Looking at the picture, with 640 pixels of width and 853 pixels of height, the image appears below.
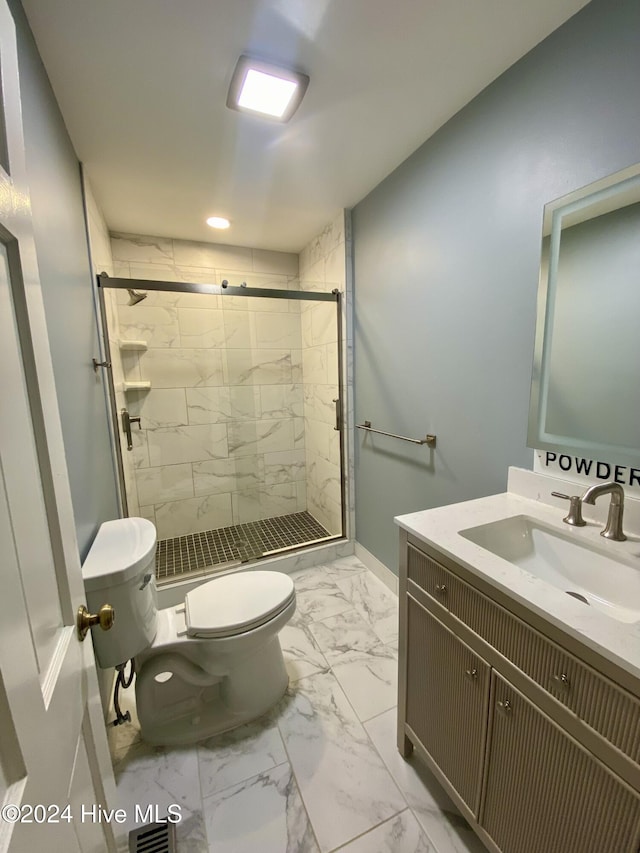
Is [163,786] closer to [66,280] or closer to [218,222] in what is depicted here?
[66,280]

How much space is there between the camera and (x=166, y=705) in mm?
1396

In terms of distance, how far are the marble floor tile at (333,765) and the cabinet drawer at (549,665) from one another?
736mm

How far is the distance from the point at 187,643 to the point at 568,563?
1326 mm

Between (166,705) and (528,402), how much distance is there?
1.81m

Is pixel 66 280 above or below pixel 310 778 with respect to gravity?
above

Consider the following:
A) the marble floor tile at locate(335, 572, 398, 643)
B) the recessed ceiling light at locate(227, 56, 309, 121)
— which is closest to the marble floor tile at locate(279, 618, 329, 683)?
the marble floor tile at locate(335, 572, 398, 643)

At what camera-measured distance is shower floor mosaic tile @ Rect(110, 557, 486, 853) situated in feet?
3.48

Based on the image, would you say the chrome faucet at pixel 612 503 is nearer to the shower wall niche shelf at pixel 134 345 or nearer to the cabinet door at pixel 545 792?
the cabinet door at pixel 545 792

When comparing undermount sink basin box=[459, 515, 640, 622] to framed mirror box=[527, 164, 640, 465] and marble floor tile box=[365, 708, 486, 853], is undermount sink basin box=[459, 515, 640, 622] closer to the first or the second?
framed mirror box=[527, 164, 640, 465]

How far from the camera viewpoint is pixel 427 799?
1.15 m

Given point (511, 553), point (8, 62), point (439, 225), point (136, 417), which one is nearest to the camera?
point (8, 62)

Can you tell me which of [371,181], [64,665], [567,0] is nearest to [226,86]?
[371,181]

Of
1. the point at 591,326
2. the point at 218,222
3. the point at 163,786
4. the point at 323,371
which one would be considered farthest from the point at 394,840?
the point at 218,222

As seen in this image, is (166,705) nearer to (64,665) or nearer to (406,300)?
(64,665)
